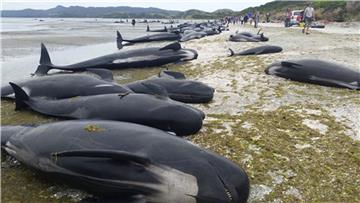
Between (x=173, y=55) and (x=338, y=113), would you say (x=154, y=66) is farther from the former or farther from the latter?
(x=338, y=113)

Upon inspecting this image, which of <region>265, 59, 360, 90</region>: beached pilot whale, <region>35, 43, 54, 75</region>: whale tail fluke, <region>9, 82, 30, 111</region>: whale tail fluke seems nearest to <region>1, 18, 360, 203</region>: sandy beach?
<region>9, 82, 30, 111</region>: whale tail fluke

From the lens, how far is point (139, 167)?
3736 mm

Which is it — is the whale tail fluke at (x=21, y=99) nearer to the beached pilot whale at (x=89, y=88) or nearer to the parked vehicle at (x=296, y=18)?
the beached pilot whale at (x=89, y=88)

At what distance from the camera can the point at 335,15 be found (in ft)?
170

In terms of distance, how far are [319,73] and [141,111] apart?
16.9ft

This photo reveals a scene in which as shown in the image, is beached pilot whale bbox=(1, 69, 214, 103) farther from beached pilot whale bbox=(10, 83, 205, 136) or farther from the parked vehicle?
the parked vehicle

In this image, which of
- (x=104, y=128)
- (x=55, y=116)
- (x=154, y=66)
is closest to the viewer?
(x=104, y=128)

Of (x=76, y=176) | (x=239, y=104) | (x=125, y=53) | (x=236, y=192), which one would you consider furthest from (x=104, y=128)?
(x=125, y=53)

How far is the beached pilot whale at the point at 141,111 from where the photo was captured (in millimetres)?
5457

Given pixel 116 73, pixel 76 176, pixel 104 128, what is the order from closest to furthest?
1. pixel 76 176
2. pixel 104 128
3. pixel 116 73

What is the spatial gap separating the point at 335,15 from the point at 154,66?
46.3 m

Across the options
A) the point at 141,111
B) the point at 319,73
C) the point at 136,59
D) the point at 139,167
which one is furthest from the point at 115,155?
the point at 136,59

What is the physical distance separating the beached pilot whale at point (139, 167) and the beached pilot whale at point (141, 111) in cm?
104

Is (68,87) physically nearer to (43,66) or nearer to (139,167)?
(43,66)
